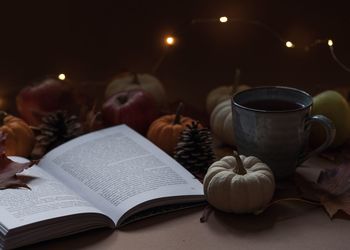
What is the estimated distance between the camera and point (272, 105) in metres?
0.92

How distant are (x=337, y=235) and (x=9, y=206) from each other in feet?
1.44

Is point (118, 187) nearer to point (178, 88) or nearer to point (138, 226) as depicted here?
point (138, 226)

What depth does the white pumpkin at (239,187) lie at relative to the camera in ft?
2.61

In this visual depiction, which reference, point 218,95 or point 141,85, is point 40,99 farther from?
point 218,95

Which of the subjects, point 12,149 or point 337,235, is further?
point 12,149

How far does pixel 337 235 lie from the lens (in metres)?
0.77

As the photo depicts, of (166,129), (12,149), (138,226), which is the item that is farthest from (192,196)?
(12,149)

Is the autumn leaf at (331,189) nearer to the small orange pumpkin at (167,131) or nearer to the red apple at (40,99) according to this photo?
the small orange pumpkin at (167,131)

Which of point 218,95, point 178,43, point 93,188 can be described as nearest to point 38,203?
point 93,188

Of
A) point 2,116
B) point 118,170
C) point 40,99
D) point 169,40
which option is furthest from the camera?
point 169,40

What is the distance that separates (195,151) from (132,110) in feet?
0.59

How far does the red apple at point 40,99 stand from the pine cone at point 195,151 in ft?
1.01

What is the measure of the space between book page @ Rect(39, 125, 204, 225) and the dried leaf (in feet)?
0.19

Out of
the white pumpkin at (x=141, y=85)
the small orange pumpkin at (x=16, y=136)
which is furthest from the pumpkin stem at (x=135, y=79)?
the small orange pumpkin at (x=16, y=136)
